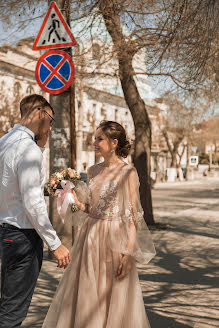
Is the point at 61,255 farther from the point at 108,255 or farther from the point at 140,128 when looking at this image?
the point at 140,128

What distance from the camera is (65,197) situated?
12.9ft

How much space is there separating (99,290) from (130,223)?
1.88ft

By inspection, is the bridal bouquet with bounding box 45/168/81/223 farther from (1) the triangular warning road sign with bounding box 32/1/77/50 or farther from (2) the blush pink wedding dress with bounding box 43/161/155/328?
(1) the triangular warning road sign with bounding box 32/1/77/50

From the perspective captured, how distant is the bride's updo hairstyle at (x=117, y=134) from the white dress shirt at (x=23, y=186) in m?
0.96

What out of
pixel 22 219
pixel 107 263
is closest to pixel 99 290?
pixel 107 263

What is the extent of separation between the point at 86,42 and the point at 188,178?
43.4 meters

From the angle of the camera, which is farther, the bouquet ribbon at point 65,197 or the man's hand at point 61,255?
the bouquet ribbon at point 65,197

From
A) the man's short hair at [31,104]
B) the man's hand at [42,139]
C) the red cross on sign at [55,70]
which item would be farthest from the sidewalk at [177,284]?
the red cross on sign at [55,70]

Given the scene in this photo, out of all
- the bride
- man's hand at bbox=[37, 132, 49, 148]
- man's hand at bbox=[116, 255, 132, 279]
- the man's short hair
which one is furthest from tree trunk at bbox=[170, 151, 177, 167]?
the man's short hair

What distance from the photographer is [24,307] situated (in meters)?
3.19

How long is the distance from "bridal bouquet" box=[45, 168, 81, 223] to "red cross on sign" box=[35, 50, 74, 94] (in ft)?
9.03

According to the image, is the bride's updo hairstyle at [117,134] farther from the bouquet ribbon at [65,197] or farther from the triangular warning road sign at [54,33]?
the triangular warning road sign at [54,33]

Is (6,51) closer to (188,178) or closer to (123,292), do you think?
(188,178)

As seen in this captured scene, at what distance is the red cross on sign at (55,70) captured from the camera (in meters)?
6.66
